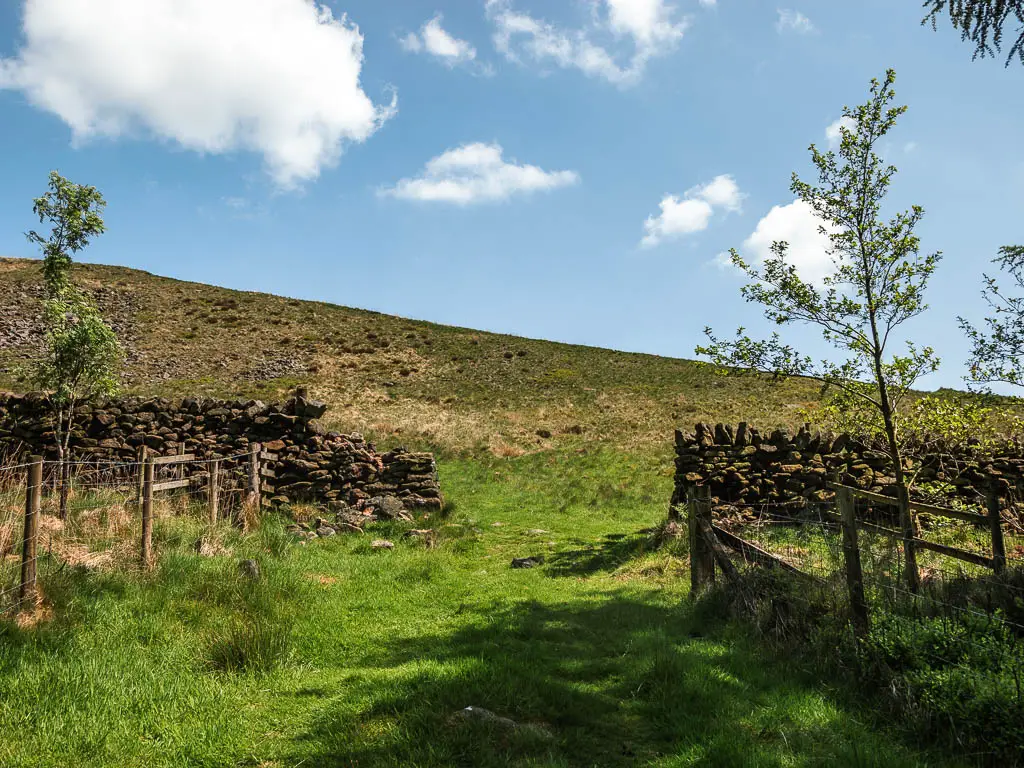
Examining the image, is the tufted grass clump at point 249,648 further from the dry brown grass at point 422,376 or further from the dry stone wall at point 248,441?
the dry brown grass at point 422,376

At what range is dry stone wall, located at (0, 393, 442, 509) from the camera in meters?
14.8

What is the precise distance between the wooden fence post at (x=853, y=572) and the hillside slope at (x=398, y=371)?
21066mm

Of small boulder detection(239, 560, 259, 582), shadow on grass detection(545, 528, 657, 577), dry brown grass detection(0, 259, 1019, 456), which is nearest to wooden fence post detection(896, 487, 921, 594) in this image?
shadow on grass detection(545, 528, 657, 577)

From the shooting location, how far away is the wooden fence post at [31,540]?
5715mm

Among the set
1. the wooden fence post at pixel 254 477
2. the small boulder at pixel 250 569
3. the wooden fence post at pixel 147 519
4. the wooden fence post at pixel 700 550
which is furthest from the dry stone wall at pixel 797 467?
the wooden fence post at pixel 147 519

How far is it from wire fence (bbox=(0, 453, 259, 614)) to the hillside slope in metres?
14.0

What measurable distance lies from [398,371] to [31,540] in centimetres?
3729

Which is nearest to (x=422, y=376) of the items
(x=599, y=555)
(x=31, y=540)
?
(x=599, y=555)

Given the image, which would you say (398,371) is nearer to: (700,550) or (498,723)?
(700,550)

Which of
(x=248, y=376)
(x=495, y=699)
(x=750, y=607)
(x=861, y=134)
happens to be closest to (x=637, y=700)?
(x=495, y=699)

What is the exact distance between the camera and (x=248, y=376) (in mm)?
39188

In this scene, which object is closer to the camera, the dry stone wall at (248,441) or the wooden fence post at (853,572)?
the wooden fence post at (853,572)

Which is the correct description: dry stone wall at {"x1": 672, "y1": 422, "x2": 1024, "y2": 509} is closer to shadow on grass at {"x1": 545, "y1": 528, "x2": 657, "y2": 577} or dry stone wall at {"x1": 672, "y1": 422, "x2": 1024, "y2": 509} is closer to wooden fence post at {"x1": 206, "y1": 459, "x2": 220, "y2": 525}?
shadow on grass at {"x1": 545, "y1": 528, "x2": 657, "y2": 577}

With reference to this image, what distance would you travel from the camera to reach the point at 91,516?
8984mm
